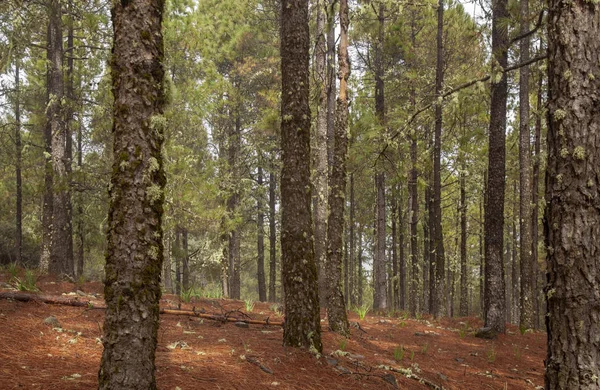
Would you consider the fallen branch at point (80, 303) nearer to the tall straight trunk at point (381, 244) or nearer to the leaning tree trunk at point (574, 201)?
the leaning tree trunk at point (574, 201)

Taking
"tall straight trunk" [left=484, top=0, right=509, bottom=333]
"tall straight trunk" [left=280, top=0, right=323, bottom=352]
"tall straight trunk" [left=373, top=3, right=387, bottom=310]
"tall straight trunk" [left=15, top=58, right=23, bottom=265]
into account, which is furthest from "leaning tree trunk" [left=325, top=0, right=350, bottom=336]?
"tall straight trunk" [left=15, top=58, right=23, bottom=265]

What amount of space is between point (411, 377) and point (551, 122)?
10.8ft

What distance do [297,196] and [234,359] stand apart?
6.80 ft

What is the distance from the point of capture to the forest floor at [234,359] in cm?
394

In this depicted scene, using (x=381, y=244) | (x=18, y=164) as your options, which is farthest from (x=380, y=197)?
(x=18, y=164)

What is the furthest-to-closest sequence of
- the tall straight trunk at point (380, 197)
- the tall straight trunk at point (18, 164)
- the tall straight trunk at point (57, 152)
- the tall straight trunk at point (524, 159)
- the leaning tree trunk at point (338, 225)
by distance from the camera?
the tall straight trunk at point (18, 164) < the tall straight trunk at point (380, 197) < the tall straight trunk at point (524, 159) < the tall straight trunk at point (57, 152) < the leaning tree trunk at point (338, 225)

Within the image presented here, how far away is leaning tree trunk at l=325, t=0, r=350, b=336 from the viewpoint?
7.17 metres

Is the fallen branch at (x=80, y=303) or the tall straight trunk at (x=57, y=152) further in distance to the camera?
the tall straight trunk at (x=57, y=152)

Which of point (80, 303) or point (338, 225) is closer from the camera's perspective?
point (80, 303)

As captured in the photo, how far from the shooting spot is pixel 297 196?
5.50 m

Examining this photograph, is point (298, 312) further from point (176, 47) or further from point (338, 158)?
point (176, 47)

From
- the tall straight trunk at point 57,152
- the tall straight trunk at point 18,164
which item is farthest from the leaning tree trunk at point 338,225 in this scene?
the tall straight trunk at point 18,164

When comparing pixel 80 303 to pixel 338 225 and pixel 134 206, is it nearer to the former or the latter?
pixel 338 225

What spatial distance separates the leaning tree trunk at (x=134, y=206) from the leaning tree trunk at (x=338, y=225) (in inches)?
168
